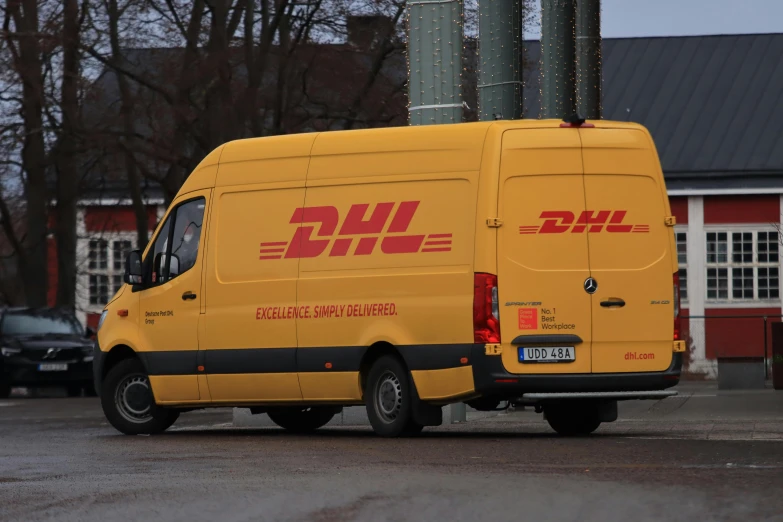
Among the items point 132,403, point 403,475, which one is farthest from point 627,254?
point 132,403

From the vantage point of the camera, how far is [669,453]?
1123cm

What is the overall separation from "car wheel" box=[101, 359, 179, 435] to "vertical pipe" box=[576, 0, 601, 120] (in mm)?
8635

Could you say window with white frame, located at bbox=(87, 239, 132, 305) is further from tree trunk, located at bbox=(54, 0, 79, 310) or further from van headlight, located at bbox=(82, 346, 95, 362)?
van headlight, located at bbox=(82, 346, 95, 362)

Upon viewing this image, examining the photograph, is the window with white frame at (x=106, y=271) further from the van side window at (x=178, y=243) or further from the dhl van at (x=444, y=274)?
the dhl van at (x=444, y=274)

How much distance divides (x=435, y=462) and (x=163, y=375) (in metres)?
5.19

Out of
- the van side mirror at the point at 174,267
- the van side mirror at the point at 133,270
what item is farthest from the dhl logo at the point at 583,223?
the van side mirror at the point at 133,270

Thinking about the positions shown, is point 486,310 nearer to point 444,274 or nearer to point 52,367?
point 444,274

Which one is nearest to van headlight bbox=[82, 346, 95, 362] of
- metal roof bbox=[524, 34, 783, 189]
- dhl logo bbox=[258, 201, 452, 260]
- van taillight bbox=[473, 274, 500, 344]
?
dhl logo bbox=[258, 201, 452, 260]

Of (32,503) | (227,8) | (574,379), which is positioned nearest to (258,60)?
(227,8)

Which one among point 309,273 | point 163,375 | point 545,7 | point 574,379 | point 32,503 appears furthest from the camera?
point 545,7

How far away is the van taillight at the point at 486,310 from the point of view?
13141 mm

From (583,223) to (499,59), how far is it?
16.1 feet

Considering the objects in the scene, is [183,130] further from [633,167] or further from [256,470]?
[256,470]

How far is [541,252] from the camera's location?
13.3 m
